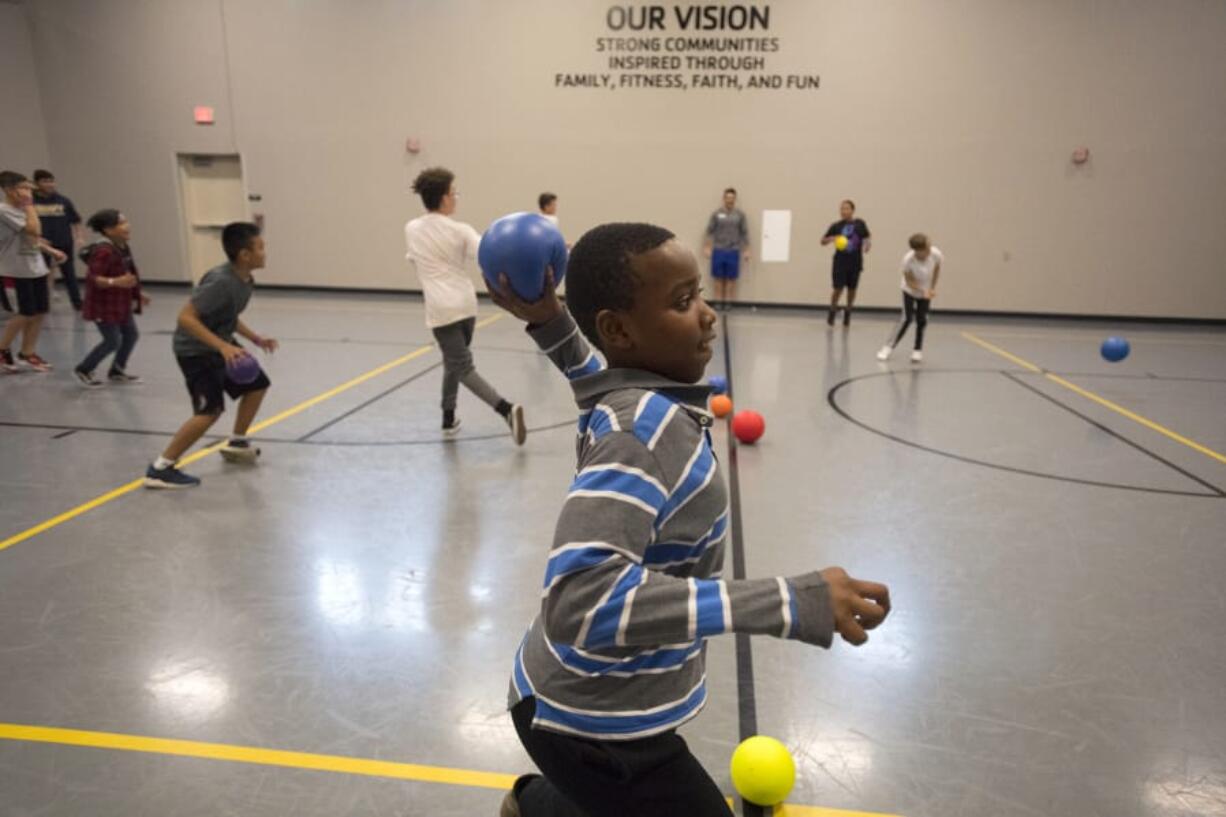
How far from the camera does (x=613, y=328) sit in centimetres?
122

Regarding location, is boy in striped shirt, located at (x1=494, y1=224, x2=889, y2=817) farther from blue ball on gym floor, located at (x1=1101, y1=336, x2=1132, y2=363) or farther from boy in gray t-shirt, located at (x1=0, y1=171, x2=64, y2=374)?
blue ball on gym floor, located at (x1=1101, y1=336, x2=1132, y2=363)

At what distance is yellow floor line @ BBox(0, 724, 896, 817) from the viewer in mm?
2143

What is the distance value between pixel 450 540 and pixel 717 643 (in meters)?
1.49

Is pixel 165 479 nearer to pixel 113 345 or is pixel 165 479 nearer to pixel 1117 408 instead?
pixel 113 345

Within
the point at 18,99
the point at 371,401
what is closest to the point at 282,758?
the point at 371,401

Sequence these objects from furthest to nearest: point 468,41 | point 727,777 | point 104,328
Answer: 1. point 468,41
2. point 104,328
3. point 727,777

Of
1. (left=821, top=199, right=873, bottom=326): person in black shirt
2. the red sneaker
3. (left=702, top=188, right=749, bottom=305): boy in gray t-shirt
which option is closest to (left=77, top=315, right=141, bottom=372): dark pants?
the red sneaker

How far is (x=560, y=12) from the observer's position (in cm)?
1241

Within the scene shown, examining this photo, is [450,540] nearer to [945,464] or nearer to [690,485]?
[690,485]

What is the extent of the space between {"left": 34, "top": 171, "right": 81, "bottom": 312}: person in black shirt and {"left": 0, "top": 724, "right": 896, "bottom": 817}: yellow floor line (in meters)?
9.88

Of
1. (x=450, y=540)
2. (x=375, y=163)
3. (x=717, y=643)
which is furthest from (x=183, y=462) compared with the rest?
(x=375, y=163)

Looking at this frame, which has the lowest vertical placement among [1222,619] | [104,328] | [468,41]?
[1222,619]

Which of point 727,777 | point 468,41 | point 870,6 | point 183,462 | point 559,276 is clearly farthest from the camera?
point 468,41

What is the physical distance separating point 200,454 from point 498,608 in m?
2.96
